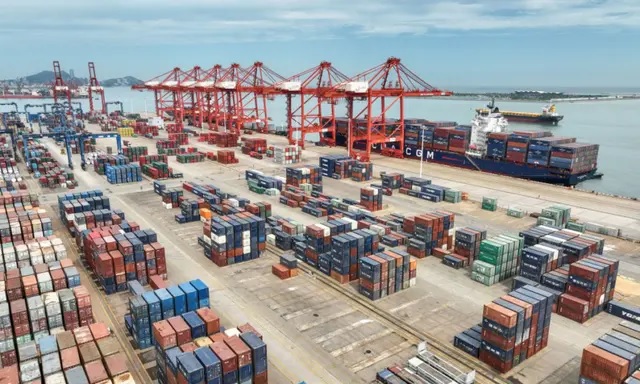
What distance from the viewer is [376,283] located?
101 ft

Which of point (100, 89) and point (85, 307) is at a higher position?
point (100, 89)

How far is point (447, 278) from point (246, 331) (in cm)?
1831

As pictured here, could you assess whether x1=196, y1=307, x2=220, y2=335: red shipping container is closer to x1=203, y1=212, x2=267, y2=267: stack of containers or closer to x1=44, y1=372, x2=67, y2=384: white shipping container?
x1=44, y1=372, x2=67, y2=384: white shipping container

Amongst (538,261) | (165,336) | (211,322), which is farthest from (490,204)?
(165,336)

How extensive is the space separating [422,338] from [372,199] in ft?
88.6

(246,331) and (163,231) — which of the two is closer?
(246,331)

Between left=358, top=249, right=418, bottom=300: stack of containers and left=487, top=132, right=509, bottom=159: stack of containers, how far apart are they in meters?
57.5

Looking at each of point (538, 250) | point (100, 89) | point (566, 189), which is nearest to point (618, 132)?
point (566, 189)

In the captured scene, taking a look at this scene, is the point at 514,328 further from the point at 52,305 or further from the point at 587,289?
the point at 52,305

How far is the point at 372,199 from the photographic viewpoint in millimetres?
52344

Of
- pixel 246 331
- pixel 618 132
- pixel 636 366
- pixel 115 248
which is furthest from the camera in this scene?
pixel 618 132

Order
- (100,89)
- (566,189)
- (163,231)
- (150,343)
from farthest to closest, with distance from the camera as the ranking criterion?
(100,89) < (566,189) < (163,231) < (150,343)

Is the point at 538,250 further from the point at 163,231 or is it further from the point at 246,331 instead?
the point at 163,231

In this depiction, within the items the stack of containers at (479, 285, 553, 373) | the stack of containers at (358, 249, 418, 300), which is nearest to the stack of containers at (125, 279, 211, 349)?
the stack of containers at (358, 249, 418, 300)
